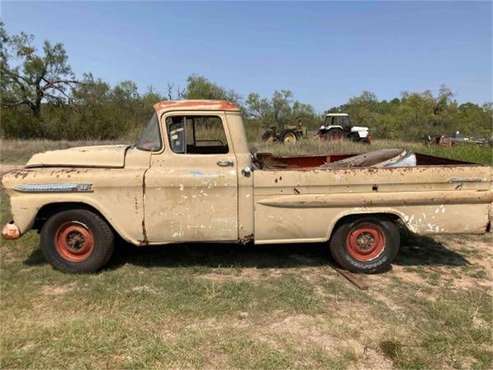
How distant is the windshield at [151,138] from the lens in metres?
4.65

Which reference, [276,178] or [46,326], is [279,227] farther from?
[46,326]

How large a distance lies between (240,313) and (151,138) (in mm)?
2234

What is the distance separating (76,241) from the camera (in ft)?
15.4

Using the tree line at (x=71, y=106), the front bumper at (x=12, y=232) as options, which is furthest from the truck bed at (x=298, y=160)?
the tree line at (x=71, y=106)

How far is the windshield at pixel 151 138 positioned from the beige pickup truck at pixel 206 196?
15 mm

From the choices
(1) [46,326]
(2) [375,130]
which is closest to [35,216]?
(1) [46,326]

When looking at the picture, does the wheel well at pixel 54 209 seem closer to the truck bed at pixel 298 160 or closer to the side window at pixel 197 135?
the side window at pixel 197 135

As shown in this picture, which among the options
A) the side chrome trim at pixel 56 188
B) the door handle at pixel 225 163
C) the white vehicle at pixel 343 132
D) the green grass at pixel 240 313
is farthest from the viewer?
the white vehicle at pixel 343 132

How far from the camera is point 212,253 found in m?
5.35

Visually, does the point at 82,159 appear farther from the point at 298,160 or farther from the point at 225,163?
the point at 298,160

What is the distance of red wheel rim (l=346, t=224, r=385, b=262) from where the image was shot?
4824 mm

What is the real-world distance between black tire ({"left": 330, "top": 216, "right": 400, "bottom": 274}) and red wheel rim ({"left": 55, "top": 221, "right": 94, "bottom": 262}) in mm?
2843

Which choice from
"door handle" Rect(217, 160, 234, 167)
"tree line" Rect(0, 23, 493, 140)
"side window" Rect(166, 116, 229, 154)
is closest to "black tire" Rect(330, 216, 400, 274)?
"door handle" Rect(217, 160, 234, 167)

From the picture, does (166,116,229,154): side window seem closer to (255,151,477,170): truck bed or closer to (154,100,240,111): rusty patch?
(154,100,240,111): rusty patch
